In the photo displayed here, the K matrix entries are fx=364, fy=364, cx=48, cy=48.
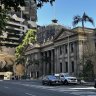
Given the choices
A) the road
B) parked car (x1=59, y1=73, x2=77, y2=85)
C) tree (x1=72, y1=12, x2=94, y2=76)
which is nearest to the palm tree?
tree (x1=72, y1=12, x2=94, y2=76)

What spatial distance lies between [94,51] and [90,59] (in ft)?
Answer: 8.23

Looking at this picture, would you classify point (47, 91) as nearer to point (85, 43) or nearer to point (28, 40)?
point (85, 43)

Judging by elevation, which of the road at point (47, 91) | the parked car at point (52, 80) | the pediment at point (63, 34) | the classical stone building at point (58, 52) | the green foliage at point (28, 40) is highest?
the green foliage at point (28, 40)

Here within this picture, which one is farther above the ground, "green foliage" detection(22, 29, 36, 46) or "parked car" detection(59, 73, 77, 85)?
"green foliage" detection(22, 29, 36, 46)

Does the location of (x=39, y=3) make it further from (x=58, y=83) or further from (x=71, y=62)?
(x=71, y=62)

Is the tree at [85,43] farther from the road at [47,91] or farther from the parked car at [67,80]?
the road at [47,91]

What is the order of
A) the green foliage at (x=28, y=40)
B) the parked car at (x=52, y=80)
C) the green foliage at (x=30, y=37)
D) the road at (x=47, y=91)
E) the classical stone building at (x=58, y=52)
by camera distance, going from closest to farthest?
the road at (x=47, y=91) → the parked car at (x=52, y=80) → the classical stone building at (x=58, y=52) → the green foliage at (x=28, y=40) → the green foliage at (x=30, y=37)

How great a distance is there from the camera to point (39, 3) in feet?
41.7

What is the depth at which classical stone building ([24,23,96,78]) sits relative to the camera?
7525 cm

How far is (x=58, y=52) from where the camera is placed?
8688 centimetres

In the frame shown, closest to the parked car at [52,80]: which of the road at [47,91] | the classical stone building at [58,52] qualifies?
the road at [47,91]

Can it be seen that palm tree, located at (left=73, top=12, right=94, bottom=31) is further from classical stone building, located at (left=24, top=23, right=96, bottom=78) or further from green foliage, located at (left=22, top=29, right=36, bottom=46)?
green foliage, located at (left=22, top=29, right=36, bottom=46)

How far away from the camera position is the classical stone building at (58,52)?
247 ft

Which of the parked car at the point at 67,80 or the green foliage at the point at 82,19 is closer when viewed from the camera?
the parked car at the point at 67,80
